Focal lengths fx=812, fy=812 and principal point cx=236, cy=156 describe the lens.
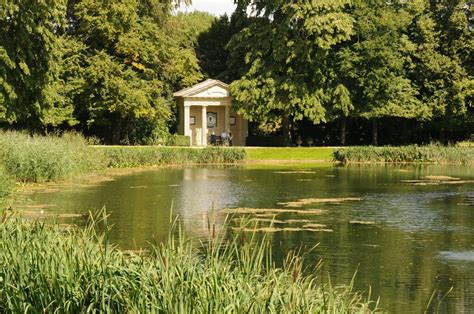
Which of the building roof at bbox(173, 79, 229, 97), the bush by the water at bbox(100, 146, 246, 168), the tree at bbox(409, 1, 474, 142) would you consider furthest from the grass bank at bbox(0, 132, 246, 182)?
the tree at bbox(409, 1, 474, 142)

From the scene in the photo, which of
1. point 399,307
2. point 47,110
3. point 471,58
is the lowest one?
point 399,307

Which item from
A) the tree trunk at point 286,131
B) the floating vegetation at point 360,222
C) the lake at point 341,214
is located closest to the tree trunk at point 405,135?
the tree trunk at point 286,131

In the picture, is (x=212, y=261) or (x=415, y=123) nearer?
(x=212, y=261)

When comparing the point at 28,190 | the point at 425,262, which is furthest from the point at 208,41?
the point at 425,262

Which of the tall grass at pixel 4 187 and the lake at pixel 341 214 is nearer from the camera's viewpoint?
the lake at pixel 341 214

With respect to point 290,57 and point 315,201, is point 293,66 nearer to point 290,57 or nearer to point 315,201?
point 290,57

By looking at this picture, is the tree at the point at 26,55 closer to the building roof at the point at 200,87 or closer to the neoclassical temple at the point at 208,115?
the building roof at the point at 200,87

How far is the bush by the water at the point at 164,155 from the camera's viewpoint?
3734 cm

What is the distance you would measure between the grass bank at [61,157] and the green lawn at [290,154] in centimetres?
653

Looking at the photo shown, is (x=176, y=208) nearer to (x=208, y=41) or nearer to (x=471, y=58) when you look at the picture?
(x=471, y=58)

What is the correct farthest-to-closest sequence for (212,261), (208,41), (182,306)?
(208,41), (212,261), (182,306)

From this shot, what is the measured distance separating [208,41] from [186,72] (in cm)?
803

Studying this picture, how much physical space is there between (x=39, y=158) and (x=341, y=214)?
10968 mm

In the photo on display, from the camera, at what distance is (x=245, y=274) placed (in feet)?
23.0
